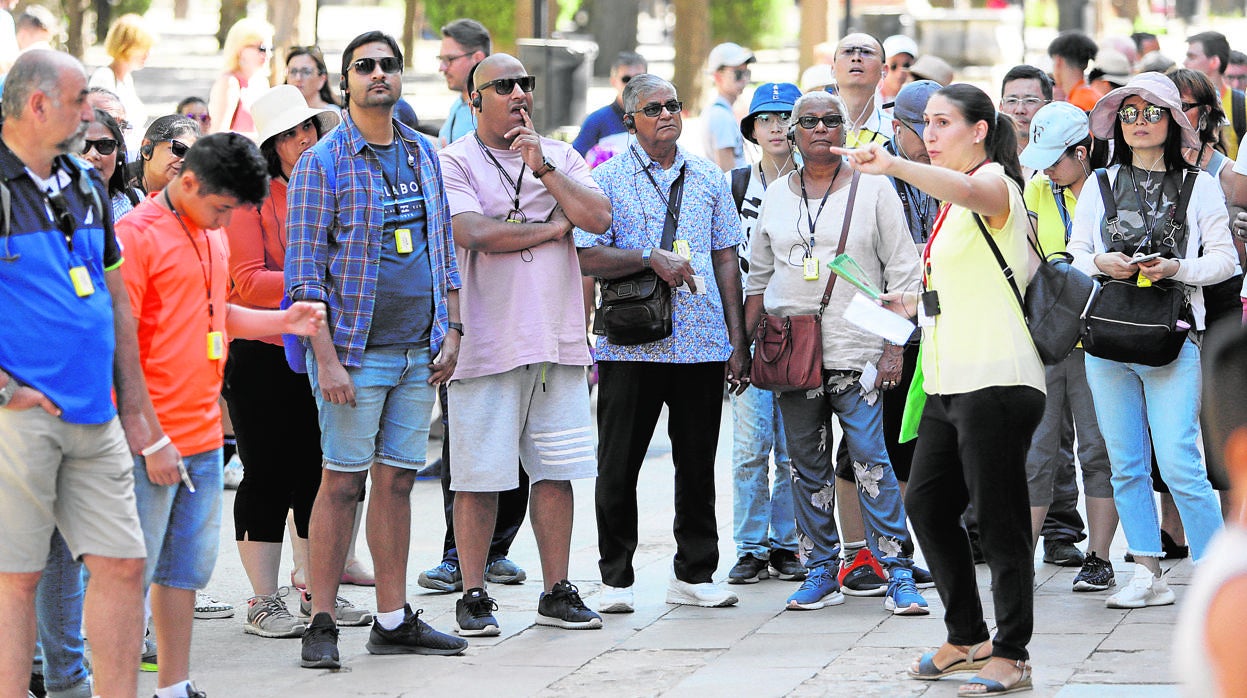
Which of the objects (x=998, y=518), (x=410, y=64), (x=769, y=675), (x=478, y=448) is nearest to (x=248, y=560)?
(x=478, y=448)

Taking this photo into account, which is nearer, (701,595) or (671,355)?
(671,355)

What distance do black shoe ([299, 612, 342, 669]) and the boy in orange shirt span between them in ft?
2.42

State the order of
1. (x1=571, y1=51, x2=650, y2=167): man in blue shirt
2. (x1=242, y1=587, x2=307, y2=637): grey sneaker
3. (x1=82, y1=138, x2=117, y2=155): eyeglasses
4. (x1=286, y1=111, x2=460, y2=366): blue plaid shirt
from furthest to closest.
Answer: (x1=571, y1=51, x2=650, y2=167): man in blue shirt, (x1=242, y1=587, x2=307, y2=637): grey sneaker, (x1=82, y1=138, x2=117, y2=155): eyeglasses, (x1=286, y1=111, x2=460, y2=366): blue plaid shirt

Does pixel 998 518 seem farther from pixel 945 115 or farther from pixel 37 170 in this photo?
pixel 37 170

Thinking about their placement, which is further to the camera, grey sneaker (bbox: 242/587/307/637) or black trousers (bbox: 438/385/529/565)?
black trousers (bbox: 438/385/529/565)

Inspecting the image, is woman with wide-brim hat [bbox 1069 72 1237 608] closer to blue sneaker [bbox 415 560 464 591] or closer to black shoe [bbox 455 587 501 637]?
black shoe [bbox 455 587 501 637]

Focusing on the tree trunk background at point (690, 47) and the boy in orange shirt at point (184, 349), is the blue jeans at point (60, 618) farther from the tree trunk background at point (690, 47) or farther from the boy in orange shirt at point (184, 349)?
the tree trunk background at point (690, 47)

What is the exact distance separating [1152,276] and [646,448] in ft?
6.97

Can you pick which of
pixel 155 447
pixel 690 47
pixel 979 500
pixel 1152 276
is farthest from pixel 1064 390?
pixel 690 47

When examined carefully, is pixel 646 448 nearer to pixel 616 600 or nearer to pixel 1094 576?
pixel 616 600

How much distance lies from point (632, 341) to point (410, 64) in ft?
117

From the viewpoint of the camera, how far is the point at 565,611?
6.63 m

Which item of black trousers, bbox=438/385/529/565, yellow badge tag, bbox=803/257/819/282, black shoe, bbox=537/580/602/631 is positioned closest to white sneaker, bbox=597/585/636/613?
black shoe, bbox=537/580/602/631

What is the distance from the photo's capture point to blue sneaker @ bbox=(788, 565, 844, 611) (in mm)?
6840
